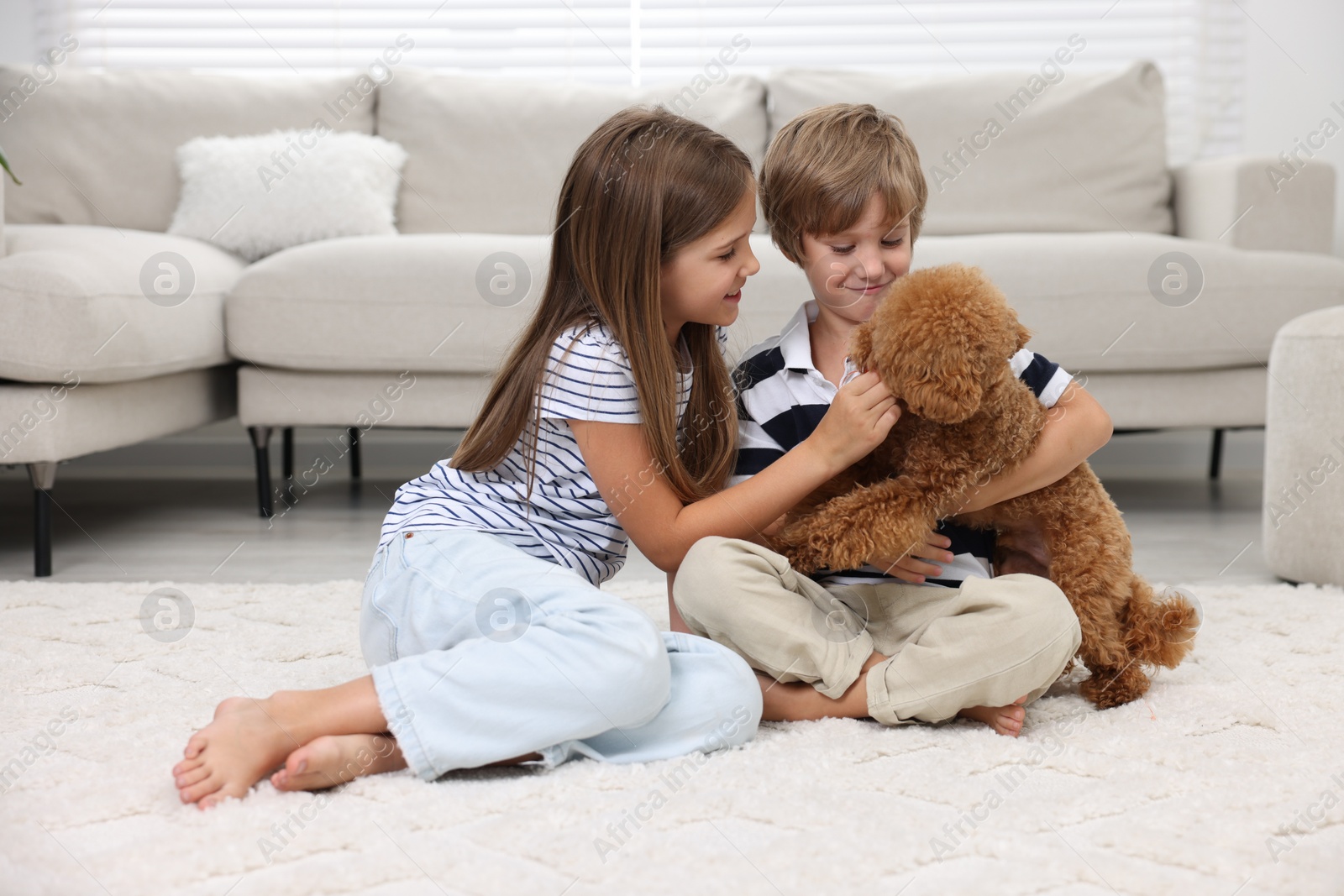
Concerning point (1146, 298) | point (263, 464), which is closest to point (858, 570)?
point (1146, 298)

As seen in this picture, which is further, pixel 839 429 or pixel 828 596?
pixel 828 596

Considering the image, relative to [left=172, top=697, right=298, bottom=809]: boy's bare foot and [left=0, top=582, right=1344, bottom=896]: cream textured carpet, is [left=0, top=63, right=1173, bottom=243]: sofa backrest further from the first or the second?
[left=172, top=697, right=298, bottom=809]: boy's bare foot

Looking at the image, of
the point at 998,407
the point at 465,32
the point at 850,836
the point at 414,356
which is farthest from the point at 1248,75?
the point at 850,836

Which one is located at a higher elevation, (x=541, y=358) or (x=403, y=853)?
(x=541, y=358)

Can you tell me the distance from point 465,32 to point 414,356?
4.86ft

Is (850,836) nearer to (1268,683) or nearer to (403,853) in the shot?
(403,853)

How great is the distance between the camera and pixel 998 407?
1.01 m

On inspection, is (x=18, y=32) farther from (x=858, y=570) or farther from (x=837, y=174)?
(x=858, y=570)

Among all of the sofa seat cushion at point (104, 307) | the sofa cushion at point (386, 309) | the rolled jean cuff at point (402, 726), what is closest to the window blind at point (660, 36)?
the sofa seat cushion at point (104, 307)

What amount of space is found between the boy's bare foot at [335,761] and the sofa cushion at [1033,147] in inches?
80.8

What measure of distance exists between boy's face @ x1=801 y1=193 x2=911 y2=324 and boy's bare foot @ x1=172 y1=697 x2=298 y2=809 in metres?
0.72

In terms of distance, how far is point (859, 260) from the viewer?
1224 millimetres

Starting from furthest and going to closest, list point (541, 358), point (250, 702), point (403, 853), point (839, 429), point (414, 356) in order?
point (414, 356), point (541, 358), point (839, 429), point (250, 702), point (403, 853)

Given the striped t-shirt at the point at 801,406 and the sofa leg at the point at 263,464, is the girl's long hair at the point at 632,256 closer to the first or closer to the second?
the striped t-shirt at the point at 801,406
